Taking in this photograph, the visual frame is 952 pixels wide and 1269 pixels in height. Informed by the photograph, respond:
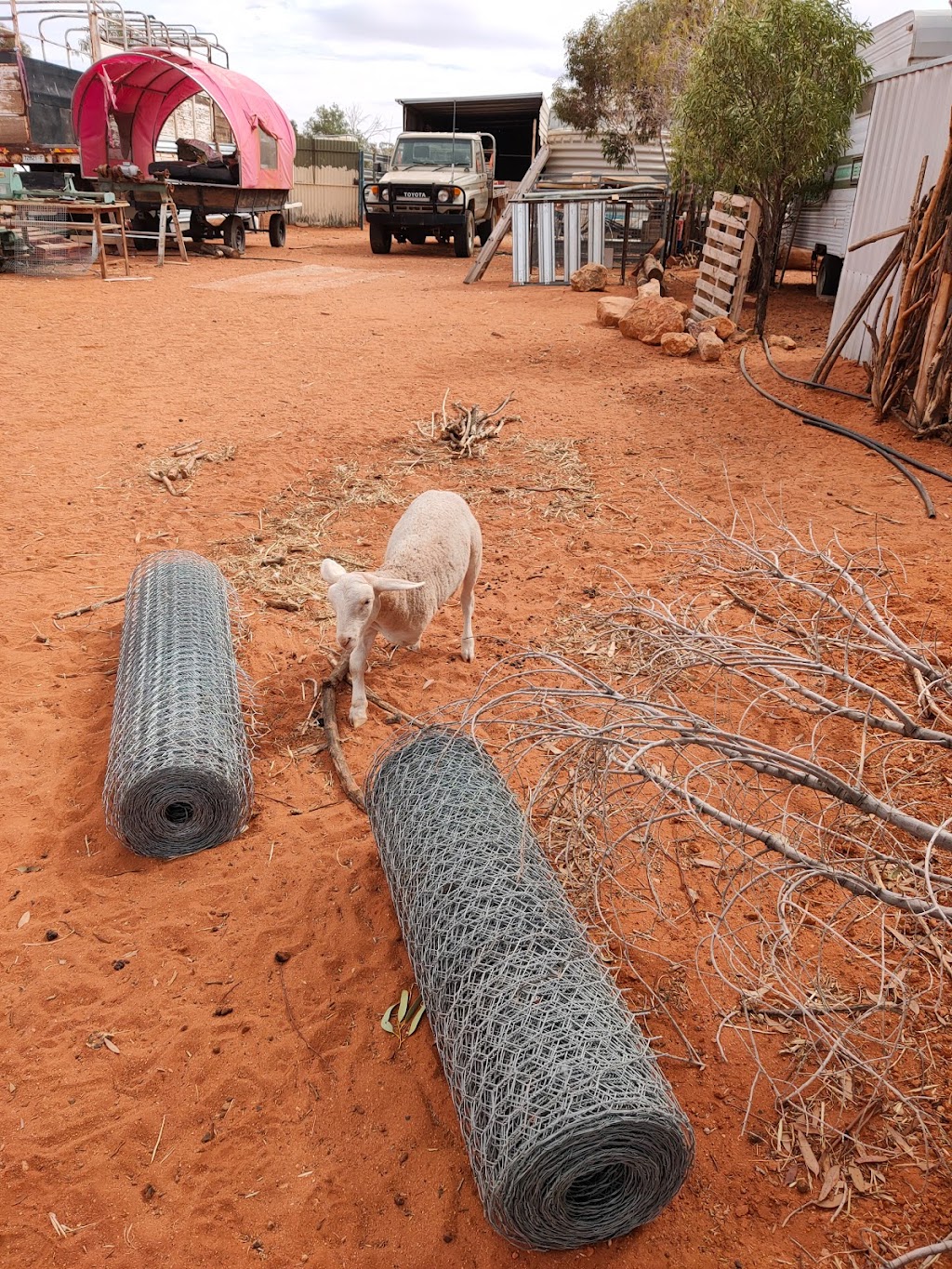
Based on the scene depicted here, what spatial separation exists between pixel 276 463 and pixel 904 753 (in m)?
5.69

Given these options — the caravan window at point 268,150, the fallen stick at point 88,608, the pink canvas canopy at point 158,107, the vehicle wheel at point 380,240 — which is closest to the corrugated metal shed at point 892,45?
the vehicle wheel at point 380,240

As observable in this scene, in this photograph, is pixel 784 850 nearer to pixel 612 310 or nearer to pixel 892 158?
pixel 892 158

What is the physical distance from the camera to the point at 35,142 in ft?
67.1

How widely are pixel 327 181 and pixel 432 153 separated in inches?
484

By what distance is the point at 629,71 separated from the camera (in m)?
26.4

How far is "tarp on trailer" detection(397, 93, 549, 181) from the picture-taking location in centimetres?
2341

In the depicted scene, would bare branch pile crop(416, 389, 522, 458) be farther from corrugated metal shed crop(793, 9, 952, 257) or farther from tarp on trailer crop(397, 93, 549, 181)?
tarp on trailer crop(397, 93, 549, 181)

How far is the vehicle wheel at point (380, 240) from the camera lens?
2230 cm

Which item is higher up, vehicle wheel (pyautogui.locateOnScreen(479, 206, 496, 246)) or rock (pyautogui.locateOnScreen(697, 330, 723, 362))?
vehicle wheel (pyautogui.locateOnScreen(479, 206, 496, 246))

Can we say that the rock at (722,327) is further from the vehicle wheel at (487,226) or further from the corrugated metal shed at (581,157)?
the corrugated metal shed at (581,157)

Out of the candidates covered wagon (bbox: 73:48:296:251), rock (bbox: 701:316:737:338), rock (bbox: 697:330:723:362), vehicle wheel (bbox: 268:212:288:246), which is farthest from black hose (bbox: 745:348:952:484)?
vehicle wheel (bbox: 268:212:288:246)

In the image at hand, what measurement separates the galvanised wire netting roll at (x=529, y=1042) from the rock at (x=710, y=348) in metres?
9.54

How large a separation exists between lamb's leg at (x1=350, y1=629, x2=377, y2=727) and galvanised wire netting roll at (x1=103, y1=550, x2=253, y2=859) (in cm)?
58

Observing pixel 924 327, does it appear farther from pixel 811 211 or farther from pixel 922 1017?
pixel 811 211
